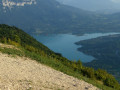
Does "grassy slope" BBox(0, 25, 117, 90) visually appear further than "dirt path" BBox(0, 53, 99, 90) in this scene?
Yes

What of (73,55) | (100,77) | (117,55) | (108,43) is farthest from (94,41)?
(100,77)

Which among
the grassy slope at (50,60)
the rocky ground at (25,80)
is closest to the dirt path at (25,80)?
the rocky ground at (25,80)

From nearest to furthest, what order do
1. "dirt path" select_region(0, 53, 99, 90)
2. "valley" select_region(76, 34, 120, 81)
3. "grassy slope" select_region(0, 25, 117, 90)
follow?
"dirt path" select_region(0, 53, 99, 90), "grassy slope" select_region(0, 25, 117, 90), "valley" select_region(76, 34, 120, 81)

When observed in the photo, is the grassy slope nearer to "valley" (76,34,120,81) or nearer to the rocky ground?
the rocky ground

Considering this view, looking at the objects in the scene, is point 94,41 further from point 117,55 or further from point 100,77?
point 100,77

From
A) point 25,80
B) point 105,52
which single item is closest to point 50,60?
point 25,80

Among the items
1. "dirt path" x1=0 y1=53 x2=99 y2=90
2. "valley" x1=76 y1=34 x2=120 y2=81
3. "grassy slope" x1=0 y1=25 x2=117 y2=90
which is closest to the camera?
"dirt path" x1=0 y1=53 x2=99 y2=90

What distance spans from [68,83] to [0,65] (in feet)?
16.7

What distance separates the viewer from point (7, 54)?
56.8 ft

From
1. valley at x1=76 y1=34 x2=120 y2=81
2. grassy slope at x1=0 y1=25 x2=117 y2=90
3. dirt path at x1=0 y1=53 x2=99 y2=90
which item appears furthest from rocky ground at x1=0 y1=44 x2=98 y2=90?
valley at x1=76 y1=34 x2=120 y2=81

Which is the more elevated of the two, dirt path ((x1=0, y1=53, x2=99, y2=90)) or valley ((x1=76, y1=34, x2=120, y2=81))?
dirt path ((x1=0, y1=53, x2=99, y2=90))

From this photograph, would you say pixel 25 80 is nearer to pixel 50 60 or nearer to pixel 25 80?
pixel 25 80

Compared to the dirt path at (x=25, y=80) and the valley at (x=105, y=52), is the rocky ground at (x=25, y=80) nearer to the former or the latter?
the dirt path at (x=25, y=80)

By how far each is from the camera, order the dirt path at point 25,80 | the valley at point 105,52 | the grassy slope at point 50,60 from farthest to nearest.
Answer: the valley at point 105,52 → the grassy slope at point 50,60 → the dirt path at point 25,80
